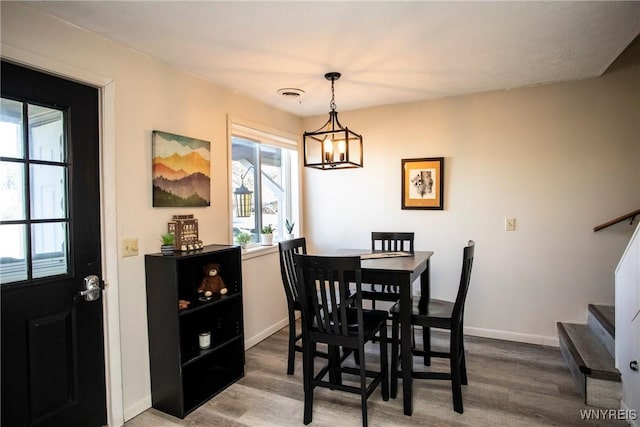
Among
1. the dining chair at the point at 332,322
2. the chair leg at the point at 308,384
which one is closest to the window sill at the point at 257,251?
the dining chair at the point at 332,322

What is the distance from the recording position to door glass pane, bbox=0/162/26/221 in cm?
176

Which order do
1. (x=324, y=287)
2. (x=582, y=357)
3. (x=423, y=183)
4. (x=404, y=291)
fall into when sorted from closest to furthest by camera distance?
(x=324, y=287), (x=404, y=291), (x=582, y=357), (x=423, y=183)

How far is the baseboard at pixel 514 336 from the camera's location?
331 cm

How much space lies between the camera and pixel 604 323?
2.76 m

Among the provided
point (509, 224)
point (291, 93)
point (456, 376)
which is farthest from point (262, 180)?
point (456, 376)

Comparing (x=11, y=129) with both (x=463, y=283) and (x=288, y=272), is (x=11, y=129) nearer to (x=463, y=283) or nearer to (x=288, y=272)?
(x=288, y=272)

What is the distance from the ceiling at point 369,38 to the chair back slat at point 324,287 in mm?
1332

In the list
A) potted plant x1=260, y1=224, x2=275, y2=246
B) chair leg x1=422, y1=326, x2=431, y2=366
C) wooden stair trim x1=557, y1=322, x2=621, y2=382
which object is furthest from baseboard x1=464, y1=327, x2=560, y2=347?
potted plant x1=260, y1=224, x2=275, y2=246

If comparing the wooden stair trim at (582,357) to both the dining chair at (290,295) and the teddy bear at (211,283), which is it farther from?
the teddy bear at (211,283)

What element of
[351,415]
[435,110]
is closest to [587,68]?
[435,110]

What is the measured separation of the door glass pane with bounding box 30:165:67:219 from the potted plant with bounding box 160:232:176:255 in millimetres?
595

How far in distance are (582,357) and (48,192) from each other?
3499mm

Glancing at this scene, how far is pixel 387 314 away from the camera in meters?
2.54

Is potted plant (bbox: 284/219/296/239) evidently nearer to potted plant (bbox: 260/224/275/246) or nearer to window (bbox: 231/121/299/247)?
window (bbox: 231/121/299/247)
